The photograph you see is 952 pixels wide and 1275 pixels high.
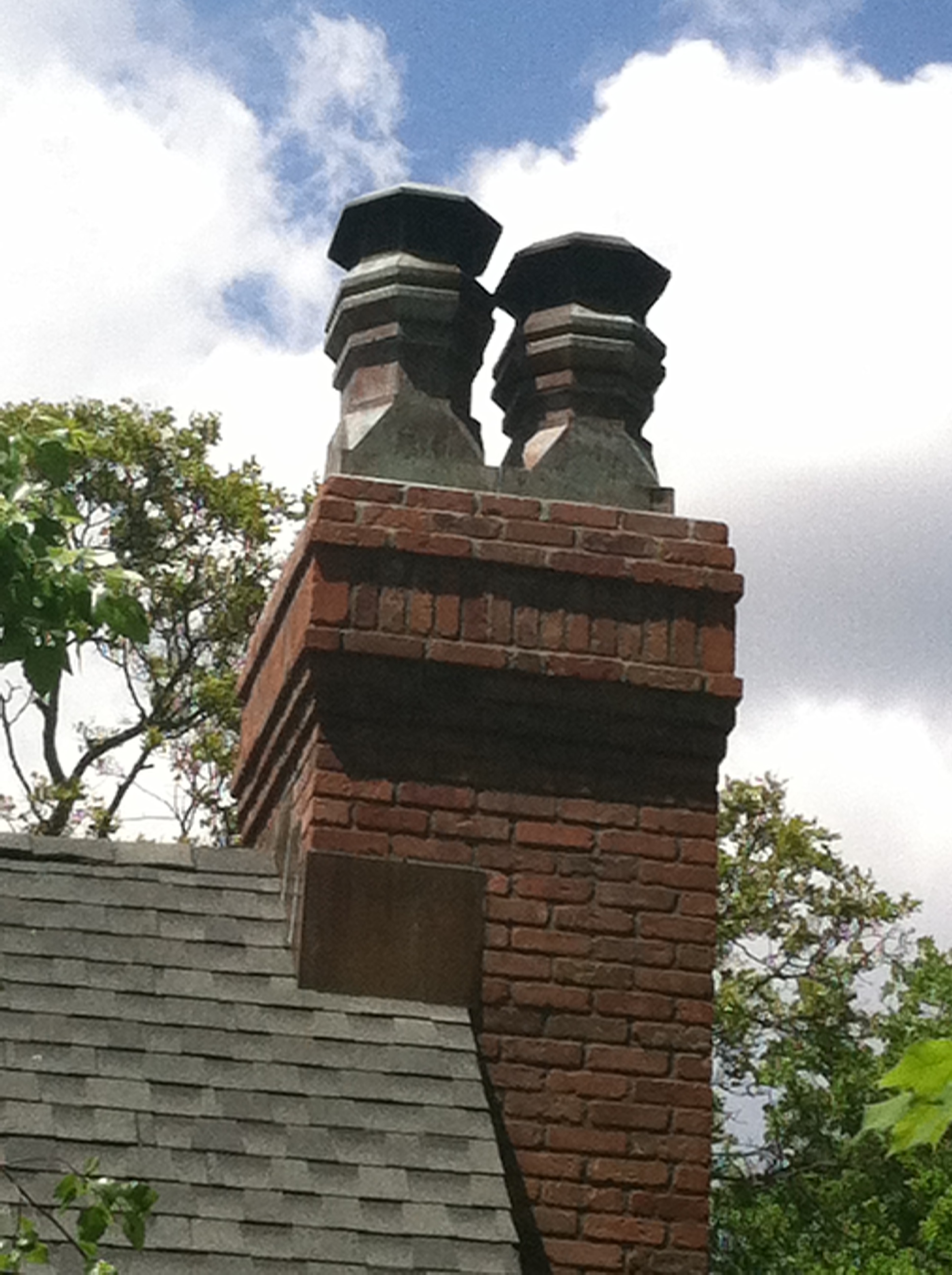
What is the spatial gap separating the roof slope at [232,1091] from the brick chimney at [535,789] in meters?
0.21

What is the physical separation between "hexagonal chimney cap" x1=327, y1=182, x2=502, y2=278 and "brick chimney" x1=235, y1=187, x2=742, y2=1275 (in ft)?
2.05

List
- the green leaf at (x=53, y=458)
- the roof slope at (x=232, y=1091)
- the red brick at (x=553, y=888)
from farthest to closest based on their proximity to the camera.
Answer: the red brick at (x=553, y=888)
the roof slope at (x=232, y=1091)
the green leaf at (x=53, y=458)

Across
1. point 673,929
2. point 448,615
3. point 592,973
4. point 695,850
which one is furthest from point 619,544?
point 592,973

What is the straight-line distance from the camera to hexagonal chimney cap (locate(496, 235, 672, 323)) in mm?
7316

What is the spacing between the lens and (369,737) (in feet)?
21.4

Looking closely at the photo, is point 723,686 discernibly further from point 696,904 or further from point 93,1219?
point 93,1219

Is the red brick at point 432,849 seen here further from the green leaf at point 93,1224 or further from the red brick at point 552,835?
the green leaf at point 93,1224

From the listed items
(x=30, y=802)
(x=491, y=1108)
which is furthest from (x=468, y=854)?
(x=30, y=802)

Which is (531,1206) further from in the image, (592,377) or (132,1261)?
(592,377)

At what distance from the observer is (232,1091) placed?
5.82m

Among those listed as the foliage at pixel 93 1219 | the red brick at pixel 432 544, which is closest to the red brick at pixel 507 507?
→ the red brick at pixel 432 544

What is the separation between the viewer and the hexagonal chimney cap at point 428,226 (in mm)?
7305

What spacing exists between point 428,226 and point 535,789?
203 centimetres

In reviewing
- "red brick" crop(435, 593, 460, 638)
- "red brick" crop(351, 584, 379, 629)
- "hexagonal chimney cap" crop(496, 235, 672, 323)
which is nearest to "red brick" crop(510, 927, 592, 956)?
"red brick" crop(435, 593, 460, 638)
